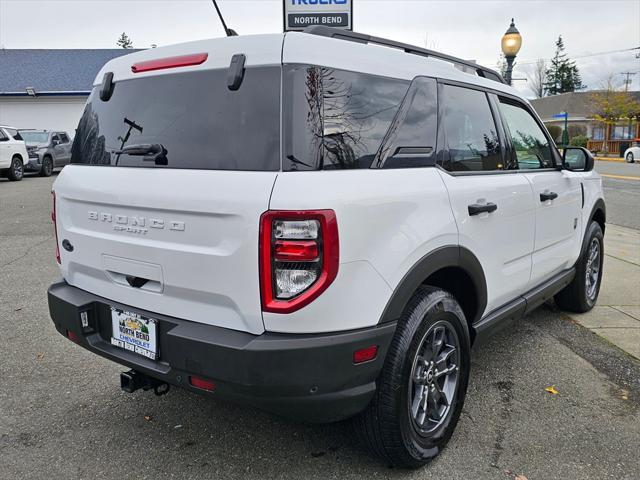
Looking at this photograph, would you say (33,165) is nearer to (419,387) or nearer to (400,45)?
(400,45)

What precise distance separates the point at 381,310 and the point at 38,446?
1995 millimetres

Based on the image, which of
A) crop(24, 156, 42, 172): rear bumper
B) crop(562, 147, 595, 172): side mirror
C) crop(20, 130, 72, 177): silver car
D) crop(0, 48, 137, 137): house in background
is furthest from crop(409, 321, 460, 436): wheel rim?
crop(0, 48, 137, 137): house in background

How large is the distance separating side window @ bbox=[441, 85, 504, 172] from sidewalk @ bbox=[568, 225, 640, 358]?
209cm

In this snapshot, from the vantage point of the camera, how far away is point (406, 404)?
249cm

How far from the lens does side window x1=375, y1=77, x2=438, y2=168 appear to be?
98.0 inches

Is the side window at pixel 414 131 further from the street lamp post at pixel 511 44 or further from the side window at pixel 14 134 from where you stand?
the side window at pixel 14 134

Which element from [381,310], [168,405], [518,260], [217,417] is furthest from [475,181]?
[168,405]

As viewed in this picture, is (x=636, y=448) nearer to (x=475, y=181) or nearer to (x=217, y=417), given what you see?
(x=475, y=181)

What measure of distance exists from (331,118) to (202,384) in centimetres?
123

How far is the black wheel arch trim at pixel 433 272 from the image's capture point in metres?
2.34

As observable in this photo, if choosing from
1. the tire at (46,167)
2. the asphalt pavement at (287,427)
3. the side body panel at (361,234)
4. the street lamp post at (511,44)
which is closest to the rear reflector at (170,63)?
the side body panel at (361,234)

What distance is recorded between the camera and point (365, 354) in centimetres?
223

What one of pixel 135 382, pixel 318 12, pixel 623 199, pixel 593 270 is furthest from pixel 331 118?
pixel 623 199

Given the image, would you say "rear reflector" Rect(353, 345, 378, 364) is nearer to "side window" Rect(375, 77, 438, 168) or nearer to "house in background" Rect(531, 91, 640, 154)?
"side window" Rect(375, 77, 438, 168)
